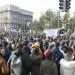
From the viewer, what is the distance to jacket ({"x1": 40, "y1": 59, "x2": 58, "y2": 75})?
28.9ft

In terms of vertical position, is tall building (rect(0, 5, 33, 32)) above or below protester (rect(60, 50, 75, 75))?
above

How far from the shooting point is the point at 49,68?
29.0 ft

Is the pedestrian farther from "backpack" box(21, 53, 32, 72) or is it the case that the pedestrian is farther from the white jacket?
"backpack" box(21, 53, 32, 72)

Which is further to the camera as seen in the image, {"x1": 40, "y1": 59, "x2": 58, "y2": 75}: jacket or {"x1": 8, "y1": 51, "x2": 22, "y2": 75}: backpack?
{"x1": 8, "y1": 51, "x2": 22, "y2": 75}: backpack

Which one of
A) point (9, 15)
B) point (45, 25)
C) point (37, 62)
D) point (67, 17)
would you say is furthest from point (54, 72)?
point (9, 15)

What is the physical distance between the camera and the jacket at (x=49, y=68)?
8.82 metres

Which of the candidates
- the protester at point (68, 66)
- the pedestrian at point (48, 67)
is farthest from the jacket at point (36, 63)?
the protester at point (68, 66)

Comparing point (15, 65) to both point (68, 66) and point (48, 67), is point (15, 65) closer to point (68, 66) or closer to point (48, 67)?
point (48, 67)

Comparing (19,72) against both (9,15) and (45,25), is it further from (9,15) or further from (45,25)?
(9,15)

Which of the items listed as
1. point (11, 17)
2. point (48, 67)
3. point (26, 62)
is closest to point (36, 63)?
point (26, 62)

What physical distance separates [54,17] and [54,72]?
6510 centimetres

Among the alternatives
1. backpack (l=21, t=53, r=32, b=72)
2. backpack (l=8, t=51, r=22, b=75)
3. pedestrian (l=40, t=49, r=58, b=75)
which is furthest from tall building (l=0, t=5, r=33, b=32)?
pedestrian (l=40, t=49, r=58, b=75)

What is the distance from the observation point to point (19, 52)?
9.75 m

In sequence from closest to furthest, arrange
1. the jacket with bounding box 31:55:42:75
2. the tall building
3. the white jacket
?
the white jacket < the jacket with bounding box 31:55:42:75 < the tall building
